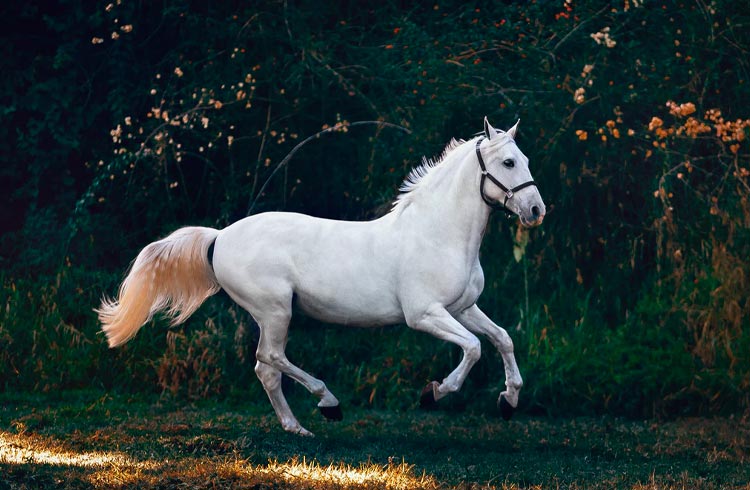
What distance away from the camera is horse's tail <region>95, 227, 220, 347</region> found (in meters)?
7.60

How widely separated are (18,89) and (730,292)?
7927mm

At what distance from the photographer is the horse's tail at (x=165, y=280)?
7.60m

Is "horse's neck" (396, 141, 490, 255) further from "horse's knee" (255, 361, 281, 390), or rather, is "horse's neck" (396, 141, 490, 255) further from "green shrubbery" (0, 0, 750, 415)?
"green shrubbery" (0, 0, 750, 415)

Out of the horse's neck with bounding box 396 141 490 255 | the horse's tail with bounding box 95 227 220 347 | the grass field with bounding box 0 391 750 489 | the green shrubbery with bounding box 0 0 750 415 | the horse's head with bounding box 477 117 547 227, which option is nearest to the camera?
the grass field with bounding box 0 391 750 489

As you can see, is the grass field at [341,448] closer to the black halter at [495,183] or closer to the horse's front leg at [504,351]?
the horse's front leg at [504,351]

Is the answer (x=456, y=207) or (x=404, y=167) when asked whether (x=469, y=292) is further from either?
(x=404, y=167)

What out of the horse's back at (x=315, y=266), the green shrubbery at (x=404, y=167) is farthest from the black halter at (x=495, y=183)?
the green shrubbery at (x=404, y=167)

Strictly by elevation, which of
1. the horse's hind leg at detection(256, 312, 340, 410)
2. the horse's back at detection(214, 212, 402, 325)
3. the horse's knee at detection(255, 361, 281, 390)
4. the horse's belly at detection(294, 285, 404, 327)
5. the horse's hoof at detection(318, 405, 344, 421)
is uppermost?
the horse's back at detection(214, 212, 402, 325)

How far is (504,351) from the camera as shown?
7.04 meters

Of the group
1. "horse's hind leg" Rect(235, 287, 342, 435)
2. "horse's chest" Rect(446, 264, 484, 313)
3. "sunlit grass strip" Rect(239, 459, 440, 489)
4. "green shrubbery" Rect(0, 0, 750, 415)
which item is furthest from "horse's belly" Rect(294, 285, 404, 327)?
"green shrubbery" Rect(0, 0, 750, 415)

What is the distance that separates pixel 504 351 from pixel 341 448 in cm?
127

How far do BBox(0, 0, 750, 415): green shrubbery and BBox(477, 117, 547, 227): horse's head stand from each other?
8.57 ft

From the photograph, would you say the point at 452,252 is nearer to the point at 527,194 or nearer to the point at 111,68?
the point at 527,194

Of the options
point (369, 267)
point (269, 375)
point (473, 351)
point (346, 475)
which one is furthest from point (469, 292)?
point (346, 475)
